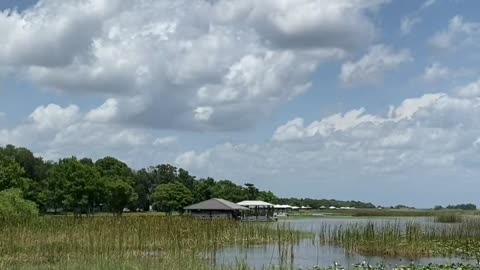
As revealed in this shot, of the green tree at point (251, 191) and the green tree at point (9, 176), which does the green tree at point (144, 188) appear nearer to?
the green tree at point (251, 191)

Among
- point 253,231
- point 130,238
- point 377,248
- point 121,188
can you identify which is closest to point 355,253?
point 377,248

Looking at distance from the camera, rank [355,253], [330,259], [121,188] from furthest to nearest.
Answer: [121,188] < [355,253] < [330,259]

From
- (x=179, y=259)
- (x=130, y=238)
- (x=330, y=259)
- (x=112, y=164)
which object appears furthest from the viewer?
(x=112, y=164)

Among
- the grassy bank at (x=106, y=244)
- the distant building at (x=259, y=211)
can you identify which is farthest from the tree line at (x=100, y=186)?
the grassy bank at (x=106, y=244)

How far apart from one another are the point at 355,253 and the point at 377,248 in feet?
3.56

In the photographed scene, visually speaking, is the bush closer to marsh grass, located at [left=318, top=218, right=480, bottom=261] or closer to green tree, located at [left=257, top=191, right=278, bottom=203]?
marsh grass, located at [left=318, top=218, right=480, bottom=261]

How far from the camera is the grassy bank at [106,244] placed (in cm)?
1742

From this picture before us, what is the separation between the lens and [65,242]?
2405cm

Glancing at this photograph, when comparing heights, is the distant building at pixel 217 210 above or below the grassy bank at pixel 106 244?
above

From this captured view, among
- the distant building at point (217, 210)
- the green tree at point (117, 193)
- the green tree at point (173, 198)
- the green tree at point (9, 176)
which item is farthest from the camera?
the green tree at point (173, 198)

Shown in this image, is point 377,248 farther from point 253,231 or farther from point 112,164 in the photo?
point 112,164

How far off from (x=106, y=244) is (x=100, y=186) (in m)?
53.3

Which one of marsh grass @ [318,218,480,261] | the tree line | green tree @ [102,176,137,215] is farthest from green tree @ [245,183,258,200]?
marsh grass @ [318,218,480,261]

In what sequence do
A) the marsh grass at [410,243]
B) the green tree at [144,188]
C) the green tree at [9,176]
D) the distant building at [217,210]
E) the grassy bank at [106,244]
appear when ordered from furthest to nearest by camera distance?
the green tree at [144,188]
the distant building at [217,210]
the green tree at [9,176]
the marsh grass at [410,243]
the grassy bank at [106,244]
